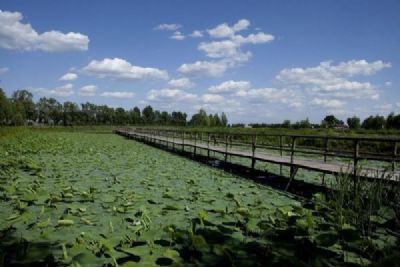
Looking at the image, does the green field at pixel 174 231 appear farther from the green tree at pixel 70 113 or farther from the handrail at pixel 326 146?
the green tree at pixel 70 113

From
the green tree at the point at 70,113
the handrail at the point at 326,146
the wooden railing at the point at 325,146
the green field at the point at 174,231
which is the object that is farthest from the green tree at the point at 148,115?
the green field at the point at 174,231

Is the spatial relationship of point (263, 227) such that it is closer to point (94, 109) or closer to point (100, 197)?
point (100, 197)

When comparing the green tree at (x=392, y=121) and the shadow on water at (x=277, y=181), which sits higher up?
the green tree at (x=392, y=121)

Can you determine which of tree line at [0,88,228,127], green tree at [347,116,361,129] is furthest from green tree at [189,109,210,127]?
green tree at [347,116,361,129]

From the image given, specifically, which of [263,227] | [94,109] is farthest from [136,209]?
[94,109]

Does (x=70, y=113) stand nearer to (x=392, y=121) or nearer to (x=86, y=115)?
(x=86, y=115)

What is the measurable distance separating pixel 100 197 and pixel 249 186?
336cm

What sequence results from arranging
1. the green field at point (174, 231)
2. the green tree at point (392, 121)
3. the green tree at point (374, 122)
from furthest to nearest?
the green tree at point (374, 122), the green tree at point (392, 121), the green field at point (174, 231)

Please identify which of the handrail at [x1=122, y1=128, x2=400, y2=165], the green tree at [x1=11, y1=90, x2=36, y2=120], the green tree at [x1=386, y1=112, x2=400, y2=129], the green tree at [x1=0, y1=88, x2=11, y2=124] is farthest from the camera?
the green tree at [x1=11, y1=90, x2=36, y2=120]

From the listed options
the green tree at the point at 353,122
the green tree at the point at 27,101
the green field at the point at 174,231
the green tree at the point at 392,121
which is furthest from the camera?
the green tree at the point at 27,101

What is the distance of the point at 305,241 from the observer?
11.3ft

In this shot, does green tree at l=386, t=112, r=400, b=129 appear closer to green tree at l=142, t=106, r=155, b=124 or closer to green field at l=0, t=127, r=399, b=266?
green field at l=0, t=127, r=399, b=266

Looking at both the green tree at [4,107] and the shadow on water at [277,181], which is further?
the green tree at [4,107]

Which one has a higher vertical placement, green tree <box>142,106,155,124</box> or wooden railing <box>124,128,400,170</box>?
green tree <box>142,106,155,124</box>
